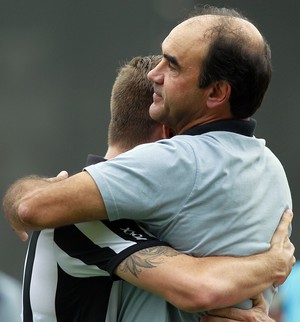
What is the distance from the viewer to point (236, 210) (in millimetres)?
3293

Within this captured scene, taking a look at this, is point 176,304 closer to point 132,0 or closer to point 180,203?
point 180,203

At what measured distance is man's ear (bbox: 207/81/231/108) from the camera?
3385 millimetres

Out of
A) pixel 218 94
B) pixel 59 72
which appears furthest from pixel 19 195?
pixel 59 72

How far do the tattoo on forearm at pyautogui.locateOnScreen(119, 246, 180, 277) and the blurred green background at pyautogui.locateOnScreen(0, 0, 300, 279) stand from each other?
408 cm

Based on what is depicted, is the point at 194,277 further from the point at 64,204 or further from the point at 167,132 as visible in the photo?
the point at 167,132

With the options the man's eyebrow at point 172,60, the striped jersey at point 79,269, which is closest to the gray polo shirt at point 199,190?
the striped jersey at point 79,269

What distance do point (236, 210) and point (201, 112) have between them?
1.20 feet

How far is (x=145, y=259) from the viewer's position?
10.5ft

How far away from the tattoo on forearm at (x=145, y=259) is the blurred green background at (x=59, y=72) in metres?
4.08

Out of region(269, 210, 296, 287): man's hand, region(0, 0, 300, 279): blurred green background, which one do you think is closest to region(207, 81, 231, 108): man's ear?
region(269, 210, 296, 287): man's hand

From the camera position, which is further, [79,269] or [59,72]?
[59,72]

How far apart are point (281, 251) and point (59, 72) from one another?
418 cm

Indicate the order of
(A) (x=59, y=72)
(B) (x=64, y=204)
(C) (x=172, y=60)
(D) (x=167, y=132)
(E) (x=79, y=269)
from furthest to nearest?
(A) (x=59, y=72) → (D) (x=167, y=132) → (C) (x=172, y=60) → (E) (x=79, y=269) → (B) (x=64, y=204)

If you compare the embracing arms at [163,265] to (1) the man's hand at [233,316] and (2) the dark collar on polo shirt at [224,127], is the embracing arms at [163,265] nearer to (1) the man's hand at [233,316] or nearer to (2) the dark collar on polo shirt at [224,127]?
(1) the man's hand at [233,316]
